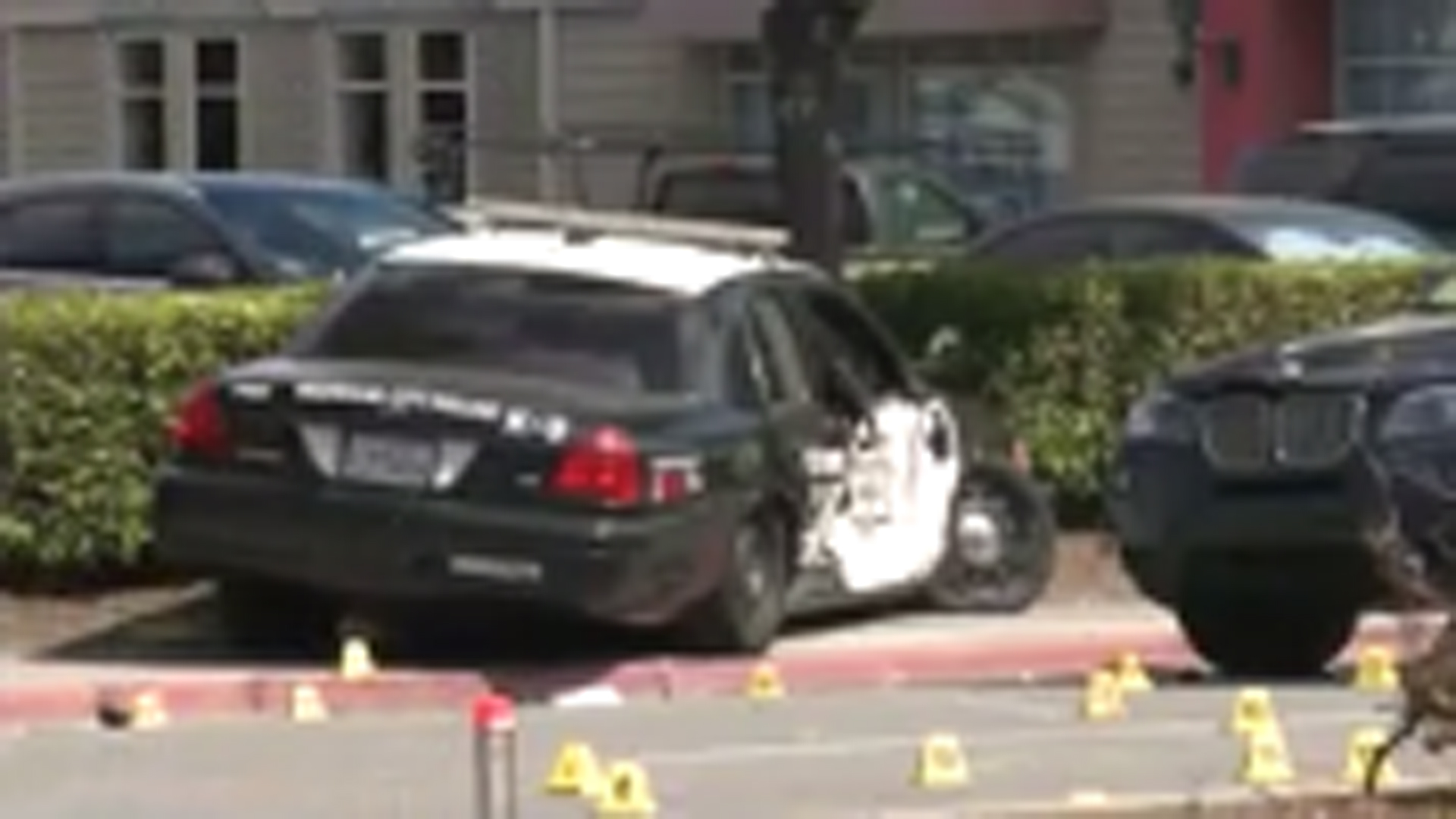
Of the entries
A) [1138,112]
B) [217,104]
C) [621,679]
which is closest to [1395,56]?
[1138,112]

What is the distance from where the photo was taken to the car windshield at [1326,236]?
21172 millimetres

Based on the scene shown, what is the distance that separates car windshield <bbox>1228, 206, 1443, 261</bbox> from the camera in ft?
69.5

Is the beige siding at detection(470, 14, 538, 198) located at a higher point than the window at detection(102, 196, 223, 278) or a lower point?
higher

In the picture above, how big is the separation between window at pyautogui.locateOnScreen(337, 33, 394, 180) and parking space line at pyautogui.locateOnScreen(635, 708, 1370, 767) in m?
31.1

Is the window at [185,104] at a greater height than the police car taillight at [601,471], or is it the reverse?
the window at [185,104]

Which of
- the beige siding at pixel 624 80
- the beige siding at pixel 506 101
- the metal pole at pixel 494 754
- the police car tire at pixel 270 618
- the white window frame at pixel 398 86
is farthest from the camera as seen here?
the white window frame at pixel 398 86

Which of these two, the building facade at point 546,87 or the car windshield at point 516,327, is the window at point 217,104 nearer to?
the building facade at point 546,87

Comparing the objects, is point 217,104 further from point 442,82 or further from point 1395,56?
point 1395,56

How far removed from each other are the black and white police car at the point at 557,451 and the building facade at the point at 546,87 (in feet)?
67.6

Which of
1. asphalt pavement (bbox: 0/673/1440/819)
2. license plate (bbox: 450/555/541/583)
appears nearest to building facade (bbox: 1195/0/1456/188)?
asphalt pavement (bbox: 0/673/1440/819)

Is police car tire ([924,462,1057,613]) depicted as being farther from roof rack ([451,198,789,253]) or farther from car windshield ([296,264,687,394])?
car windshield ([296,264,687,394])

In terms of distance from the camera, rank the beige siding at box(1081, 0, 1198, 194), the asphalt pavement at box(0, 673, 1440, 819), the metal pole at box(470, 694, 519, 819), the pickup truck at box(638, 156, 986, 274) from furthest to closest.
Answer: the beige siding at box(1081, 0, 1198, 194)
the pickup truck at box(638, 156, 986, 274)
the asphalt pavement at box(0, 673, 1440, 819)
the metal pole at box(470, 694, 519, 819)

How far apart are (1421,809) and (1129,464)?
4665 millimetres

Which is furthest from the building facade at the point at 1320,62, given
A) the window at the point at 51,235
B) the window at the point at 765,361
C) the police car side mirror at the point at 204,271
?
the window at the point at 765,361
